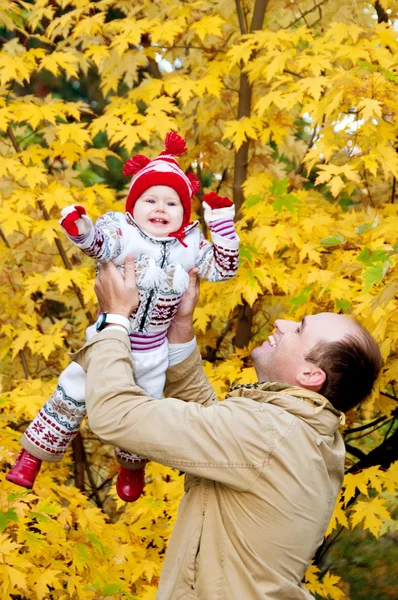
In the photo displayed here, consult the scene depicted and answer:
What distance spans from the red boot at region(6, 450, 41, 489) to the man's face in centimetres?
92

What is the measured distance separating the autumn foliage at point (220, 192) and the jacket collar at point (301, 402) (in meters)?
0.73

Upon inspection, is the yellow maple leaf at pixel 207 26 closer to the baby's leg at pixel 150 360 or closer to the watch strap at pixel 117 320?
the baby's leg at pixel 150 360

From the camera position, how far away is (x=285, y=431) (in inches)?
87.3

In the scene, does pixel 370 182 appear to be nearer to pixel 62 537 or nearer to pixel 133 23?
pixel 133 23

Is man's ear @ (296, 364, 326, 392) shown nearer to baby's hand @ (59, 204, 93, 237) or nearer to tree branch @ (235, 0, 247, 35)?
baby's hand @ (59, 204, 93, 237)

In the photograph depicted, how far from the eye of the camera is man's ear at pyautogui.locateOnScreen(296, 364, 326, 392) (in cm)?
238

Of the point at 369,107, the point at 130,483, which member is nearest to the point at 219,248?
the point at 130,483

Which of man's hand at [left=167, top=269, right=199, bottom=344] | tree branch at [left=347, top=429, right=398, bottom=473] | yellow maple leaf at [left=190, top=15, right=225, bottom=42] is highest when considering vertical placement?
yellow maple leaf at [left=190, top=15, right=225, bottom=42]

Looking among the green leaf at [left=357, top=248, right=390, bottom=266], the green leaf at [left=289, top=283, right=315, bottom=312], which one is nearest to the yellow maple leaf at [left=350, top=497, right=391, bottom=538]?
the green leaf at [left=289, top=283, right=315, bottom=312]

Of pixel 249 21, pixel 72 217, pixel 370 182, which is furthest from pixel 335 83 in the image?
pixel 72 217

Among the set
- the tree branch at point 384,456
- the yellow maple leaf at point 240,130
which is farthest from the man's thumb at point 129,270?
the tree branch at point 384,456

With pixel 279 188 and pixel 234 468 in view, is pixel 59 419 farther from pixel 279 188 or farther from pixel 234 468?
pixel 279 188

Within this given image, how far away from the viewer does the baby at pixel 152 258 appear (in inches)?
102

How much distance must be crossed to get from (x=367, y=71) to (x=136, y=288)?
6.61ft
